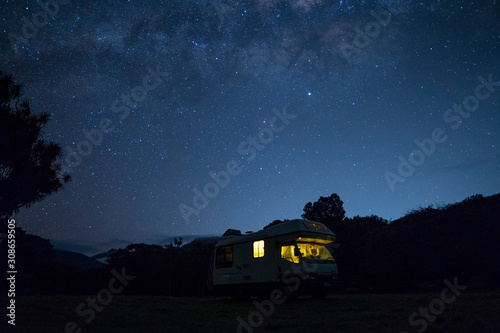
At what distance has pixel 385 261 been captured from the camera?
65.9ft

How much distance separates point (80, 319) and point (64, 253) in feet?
582

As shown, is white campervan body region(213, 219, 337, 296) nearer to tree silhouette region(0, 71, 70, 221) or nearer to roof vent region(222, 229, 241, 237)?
roof vent region(222, 229, 241, 237)

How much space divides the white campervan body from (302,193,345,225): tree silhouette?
1530 inches

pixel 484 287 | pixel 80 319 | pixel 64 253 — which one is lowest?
pixel 64 253

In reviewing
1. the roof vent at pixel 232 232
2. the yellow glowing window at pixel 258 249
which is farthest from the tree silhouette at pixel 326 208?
the yellow glowing window at pixel 258 249

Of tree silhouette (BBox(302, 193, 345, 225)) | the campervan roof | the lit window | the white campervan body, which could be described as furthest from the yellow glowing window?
tree silhouette (BBox(302, 193, 345, 225))

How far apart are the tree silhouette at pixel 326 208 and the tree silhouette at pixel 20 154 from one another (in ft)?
137

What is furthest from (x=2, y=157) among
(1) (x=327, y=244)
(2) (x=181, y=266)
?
(2) (x=181, y=266)

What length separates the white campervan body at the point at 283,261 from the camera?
41.8 ft

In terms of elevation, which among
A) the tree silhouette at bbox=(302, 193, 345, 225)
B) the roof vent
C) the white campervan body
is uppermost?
the tree silhouette at bbox=(302, 193, 345, 225)

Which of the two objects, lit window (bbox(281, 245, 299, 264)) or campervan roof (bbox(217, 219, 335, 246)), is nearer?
campervan roof (bbox(217, 219, 335, 246))

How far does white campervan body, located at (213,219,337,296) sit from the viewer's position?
1273cm

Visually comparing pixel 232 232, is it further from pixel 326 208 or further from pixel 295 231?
pixel 326 208

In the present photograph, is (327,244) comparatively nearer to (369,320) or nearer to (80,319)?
(369,320)
